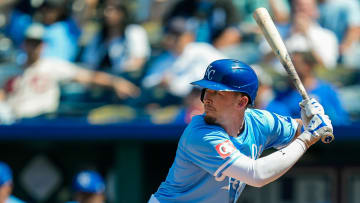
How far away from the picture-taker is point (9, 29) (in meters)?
8.55

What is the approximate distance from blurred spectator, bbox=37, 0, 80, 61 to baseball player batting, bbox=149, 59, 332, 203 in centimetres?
417

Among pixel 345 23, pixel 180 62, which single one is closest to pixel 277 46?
pixel 180 62

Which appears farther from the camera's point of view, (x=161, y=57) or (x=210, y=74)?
(x=161, y=57)

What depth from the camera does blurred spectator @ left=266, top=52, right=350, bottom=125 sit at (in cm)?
663

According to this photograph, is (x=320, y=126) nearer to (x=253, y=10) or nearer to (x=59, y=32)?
(x=253, y=10)

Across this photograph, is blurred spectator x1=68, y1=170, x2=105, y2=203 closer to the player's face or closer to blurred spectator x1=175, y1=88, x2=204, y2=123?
blurred spectator x1=175, y1=88, x2=204, y2=123

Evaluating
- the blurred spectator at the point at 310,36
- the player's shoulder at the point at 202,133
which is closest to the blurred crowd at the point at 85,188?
the blurred spectator at the point at 310,36

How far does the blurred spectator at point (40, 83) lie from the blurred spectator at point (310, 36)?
1.56 m

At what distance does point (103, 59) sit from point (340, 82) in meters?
2.37

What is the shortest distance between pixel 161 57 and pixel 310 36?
145 centimetres

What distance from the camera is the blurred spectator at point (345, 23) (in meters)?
7.25

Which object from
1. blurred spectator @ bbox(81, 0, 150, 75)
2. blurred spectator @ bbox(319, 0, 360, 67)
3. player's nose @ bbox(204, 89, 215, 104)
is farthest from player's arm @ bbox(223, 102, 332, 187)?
blurred spectator @ bbox(81, 0, 150, 75)

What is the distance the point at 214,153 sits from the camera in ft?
12.3

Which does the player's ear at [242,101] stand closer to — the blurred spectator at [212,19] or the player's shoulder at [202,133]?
the player's shoulder at [202,133]
